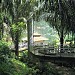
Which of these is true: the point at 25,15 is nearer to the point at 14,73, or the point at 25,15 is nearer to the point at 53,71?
the point at 53,71

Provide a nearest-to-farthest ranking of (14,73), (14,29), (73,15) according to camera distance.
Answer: (14,73)
(73,15)
(14,29)

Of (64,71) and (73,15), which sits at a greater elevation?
(73,15)

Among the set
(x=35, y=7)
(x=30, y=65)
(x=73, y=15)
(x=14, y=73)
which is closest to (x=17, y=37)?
(x=35, y=7)

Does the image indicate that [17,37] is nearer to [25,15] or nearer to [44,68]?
[25,15]

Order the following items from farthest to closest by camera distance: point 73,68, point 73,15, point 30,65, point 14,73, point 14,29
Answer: point 14,29 → point 73,68 → point 30,65 → point 73,15 → point 14,73

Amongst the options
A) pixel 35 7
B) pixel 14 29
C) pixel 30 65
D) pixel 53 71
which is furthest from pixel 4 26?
pixel 53 71

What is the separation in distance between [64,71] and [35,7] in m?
7.51

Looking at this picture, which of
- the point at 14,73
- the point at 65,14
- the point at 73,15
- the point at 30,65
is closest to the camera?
the point at 14,73

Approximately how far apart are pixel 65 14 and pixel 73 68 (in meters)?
7.10

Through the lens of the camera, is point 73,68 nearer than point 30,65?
No

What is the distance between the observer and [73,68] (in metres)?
23.8

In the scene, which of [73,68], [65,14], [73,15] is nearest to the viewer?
[65,14]

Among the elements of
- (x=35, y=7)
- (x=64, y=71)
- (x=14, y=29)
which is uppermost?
(x=35, y=7)

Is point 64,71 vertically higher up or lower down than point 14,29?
lower down
